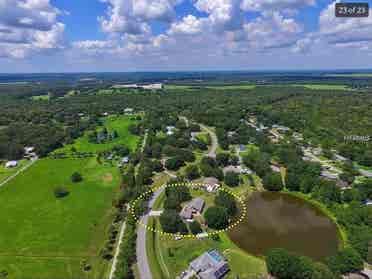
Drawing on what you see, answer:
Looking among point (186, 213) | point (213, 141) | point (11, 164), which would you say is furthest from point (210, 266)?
point (11, 164)

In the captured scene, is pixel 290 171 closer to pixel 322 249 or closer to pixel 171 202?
pixel 322 249

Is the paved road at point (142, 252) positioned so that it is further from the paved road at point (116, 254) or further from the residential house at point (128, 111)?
the residential house at point (128, 111)

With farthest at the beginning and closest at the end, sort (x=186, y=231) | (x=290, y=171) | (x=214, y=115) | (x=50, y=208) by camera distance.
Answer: (x=214, y=115), (x=290, y=171), (x=50, y=208), (x=186, y=231)

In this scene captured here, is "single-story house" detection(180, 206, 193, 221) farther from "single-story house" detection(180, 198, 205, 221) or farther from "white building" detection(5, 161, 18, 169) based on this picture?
"white building" detection(5, 161, 18, 169)

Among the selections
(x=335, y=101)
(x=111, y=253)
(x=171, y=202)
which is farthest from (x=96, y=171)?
(x=335, y=101)

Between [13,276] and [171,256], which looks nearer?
[13,276]

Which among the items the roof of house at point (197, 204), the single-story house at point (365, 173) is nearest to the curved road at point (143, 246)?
the roof of house at point (197, 204)
